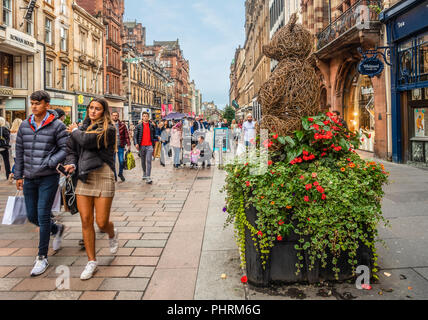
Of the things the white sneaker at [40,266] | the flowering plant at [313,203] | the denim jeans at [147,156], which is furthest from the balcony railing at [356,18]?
the white sneaker at [40,266]

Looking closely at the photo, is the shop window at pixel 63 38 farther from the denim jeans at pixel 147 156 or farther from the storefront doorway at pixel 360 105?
the denim jeans at pixel 147 156

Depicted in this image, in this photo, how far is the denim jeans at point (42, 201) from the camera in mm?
3867

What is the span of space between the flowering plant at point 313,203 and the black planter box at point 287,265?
59mm

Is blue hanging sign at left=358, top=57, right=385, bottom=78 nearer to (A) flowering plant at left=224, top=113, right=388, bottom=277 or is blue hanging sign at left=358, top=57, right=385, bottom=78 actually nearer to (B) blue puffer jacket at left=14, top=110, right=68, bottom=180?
(A) flowering plant at left=224, top=113, right=388, bottom=277

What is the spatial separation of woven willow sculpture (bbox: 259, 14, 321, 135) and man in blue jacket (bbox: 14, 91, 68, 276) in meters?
2.48

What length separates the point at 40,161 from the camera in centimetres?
387

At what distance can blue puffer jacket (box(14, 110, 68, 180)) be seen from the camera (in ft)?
12.7

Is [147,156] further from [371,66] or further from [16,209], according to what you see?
[371,66]

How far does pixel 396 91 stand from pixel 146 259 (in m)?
11.7

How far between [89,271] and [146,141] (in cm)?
650

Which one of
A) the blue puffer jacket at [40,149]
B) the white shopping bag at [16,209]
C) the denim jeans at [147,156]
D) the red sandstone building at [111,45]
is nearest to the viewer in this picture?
the blue puffer jacket at [40,149]

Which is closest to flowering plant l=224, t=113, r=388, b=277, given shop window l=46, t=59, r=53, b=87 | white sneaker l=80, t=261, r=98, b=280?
white sneaker l=80, t=261, r=98, b=280
